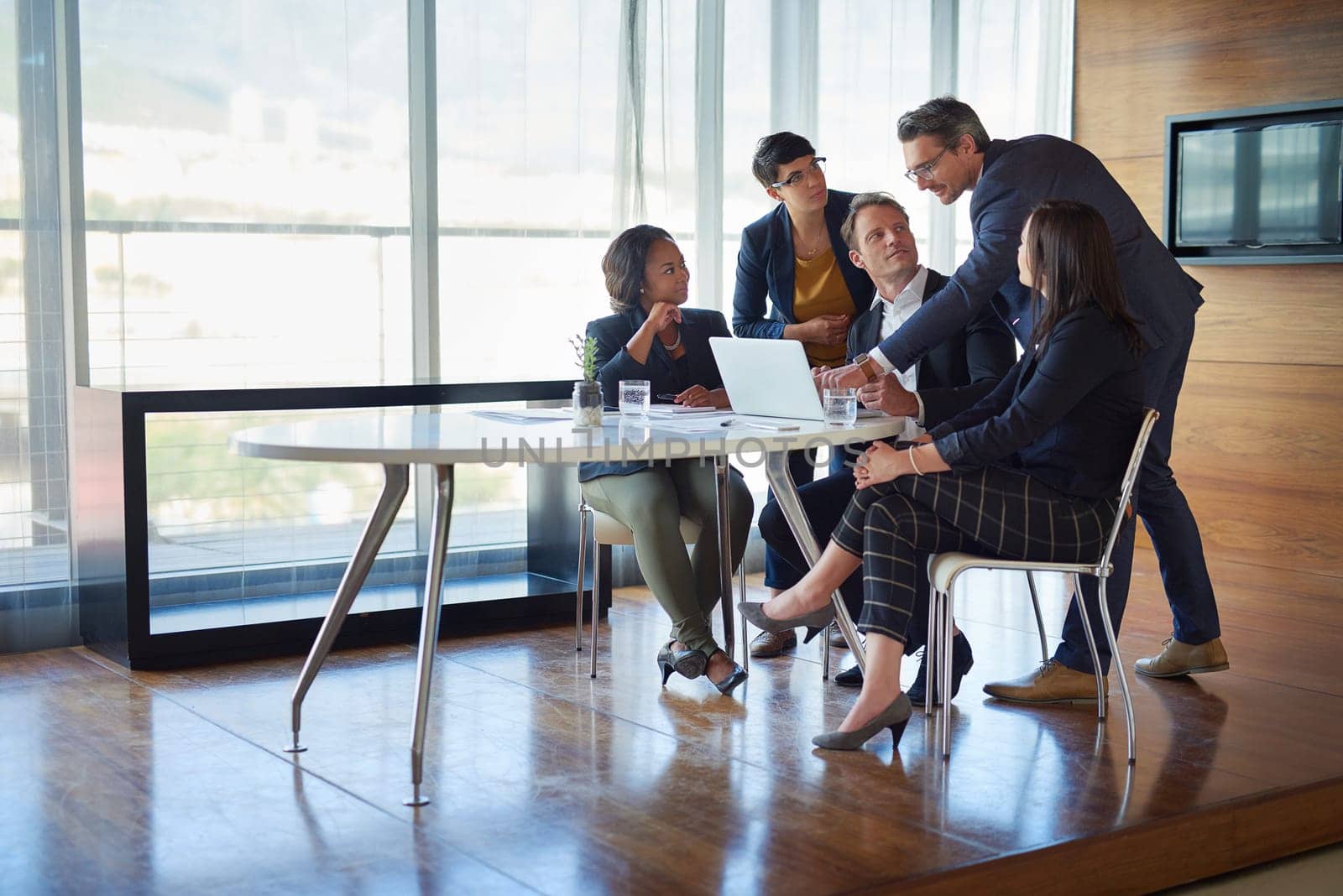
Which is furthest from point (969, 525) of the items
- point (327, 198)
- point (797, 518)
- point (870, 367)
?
point (327, 198)

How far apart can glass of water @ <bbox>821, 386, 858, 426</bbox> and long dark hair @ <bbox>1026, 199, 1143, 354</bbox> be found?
39 cm

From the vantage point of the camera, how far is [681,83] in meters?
4.91

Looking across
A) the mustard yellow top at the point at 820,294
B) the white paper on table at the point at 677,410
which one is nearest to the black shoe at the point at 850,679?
the white paper on table at the point at 677,410

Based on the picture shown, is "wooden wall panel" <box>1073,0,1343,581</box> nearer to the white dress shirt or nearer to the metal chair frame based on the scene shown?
the white dress shirt

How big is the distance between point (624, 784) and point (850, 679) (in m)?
0.92

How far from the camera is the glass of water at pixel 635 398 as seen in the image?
3.22m

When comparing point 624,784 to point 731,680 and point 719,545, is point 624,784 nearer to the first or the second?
point 731,680

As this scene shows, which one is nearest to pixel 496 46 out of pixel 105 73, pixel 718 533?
pixel 105 73

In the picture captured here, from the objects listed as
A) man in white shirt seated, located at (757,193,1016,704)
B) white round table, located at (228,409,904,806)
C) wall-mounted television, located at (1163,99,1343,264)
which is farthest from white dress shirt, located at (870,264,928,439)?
wall-mounted television, located at (1163,99,1343,264)

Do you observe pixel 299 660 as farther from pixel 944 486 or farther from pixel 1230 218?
pixel 1230 218

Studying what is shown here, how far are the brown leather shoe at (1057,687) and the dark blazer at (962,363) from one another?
62 cm

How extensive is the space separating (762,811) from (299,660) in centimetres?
162

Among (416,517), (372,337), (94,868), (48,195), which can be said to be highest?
(48,195)

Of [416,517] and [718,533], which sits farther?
[416,517]
